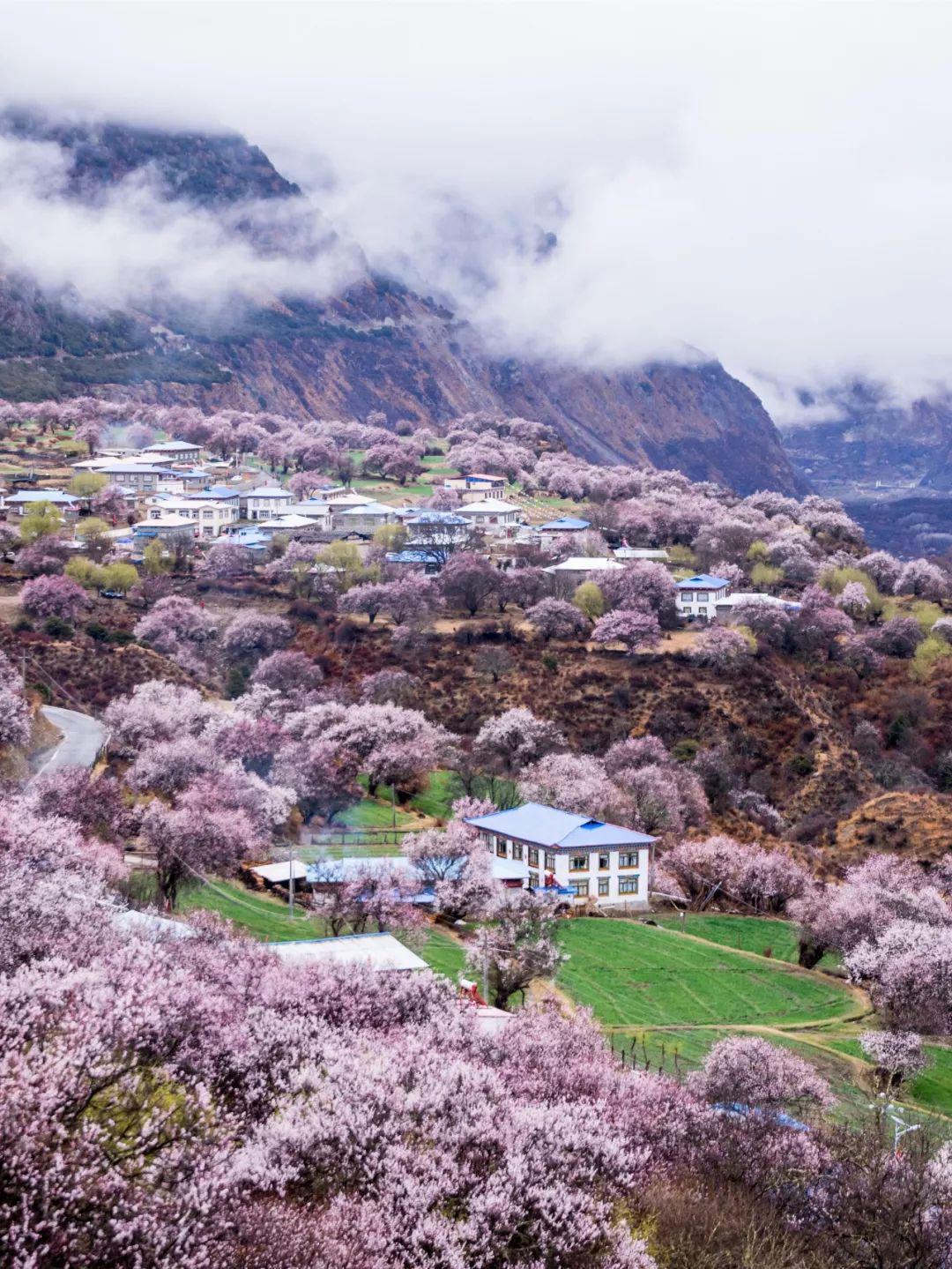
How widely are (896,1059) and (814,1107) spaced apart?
7.66 meters

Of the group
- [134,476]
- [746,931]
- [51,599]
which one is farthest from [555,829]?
[134,476]

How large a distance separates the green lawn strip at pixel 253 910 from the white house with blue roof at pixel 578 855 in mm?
11013

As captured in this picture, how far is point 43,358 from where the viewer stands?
16262 centimetres

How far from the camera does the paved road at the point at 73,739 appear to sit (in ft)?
152

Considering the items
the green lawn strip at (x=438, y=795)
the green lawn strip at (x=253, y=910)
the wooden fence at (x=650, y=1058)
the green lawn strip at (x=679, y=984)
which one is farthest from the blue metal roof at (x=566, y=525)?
the wooden fence at (x=650, y=1058)

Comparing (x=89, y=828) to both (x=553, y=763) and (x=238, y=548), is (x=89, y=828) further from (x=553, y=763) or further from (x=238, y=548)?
(x=238, y=548)

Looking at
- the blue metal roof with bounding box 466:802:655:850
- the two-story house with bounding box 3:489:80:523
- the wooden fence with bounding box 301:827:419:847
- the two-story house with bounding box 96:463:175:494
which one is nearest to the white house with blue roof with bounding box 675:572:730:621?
the blue metal roof with bounding box 466:802:655:850

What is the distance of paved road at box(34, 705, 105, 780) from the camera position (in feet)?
152

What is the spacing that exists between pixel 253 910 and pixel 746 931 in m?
17.1

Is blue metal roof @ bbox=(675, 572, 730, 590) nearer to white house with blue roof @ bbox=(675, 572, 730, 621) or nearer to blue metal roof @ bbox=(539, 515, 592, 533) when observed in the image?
white house with blue roof @ bbox=(675, 572, 730, 621)

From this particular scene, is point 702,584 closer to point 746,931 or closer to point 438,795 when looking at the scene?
point 438,795

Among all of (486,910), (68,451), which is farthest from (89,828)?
(68,451)

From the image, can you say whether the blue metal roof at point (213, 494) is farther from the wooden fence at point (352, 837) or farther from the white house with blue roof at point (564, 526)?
the wooden fence at point (352, 837)

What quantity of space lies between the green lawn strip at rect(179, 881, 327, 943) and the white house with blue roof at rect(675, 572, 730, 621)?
51.6 meters
